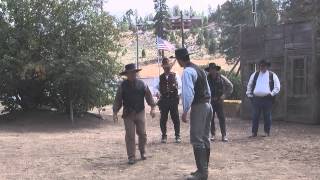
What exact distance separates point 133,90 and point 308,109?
7.51 meters

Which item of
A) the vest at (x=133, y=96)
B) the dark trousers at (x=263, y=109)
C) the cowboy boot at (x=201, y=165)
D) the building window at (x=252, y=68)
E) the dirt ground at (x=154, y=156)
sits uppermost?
the building window at (x=252, y=68)

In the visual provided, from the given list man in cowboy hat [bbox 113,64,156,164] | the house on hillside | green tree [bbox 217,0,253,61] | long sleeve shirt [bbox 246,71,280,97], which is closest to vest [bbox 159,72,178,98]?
long sleeve shirt [bbox 246,71,280,97]

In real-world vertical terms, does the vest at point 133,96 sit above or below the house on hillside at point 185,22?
below

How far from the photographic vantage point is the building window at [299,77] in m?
16.1

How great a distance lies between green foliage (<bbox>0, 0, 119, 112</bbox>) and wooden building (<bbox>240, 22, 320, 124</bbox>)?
4.59 metres

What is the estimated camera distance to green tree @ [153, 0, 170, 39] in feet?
252

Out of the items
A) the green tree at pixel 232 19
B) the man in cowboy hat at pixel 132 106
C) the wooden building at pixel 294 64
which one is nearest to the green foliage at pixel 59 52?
the wooden building at pixel 294 64

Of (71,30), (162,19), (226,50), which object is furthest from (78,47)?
(162,19)

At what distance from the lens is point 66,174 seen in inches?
353

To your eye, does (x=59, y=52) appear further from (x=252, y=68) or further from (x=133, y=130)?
(x=133, y=130)

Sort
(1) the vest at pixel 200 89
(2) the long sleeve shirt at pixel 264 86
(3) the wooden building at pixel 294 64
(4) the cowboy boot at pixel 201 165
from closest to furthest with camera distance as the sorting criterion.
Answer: (4) the cowboy boot at pixel 201 165 < (1) the vest at pixel 200 89 < (2) the long sleeve shirt at pixel 264 86 < (3) the wooden building at pixel 294 64

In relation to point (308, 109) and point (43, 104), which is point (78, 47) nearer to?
point (43, 104)

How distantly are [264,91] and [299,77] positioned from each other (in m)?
3.79

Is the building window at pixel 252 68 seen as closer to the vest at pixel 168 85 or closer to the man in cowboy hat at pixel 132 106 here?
the vest at pixel 168 85
